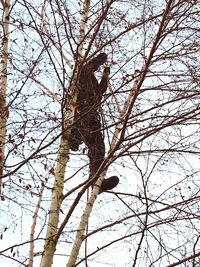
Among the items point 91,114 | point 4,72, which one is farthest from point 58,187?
point 4,72

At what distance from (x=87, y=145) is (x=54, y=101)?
0.73 meters

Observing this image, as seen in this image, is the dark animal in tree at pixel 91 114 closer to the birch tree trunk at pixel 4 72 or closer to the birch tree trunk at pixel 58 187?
the birch tree trunk at pixel 58 187

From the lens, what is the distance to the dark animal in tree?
4.13 m

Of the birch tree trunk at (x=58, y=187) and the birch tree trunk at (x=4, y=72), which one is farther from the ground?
the birch tree trunk at (x=4, y=72)

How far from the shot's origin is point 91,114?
409 cm

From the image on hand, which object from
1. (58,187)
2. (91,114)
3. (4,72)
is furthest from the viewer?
(4,72)

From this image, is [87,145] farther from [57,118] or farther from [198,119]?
[198,119]

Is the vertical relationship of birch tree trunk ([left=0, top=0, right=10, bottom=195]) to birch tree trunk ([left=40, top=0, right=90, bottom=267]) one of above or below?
above

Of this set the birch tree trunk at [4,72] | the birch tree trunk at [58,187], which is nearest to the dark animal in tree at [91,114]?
the birch tree trunk at [58,187]

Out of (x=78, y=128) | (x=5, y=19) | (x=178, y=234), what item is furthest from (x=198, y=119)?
(x=5, y=19)

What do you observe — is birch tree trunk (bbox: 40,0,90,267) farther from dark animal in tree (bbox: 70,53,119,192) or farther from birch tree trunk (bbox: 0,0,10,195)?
birch tree trunk (bbox: 0,0,10,195)

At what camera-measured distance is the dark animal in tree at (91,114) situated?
4129 mm

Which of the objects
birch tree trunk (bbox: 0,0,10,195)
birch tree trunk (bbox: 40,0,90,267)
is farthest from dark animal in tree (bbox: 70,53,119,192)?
birch tree trunk (bbox: 0,0,10,195)

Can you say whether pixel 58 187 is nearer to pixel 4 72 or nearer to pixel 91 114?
pixel 91 114
